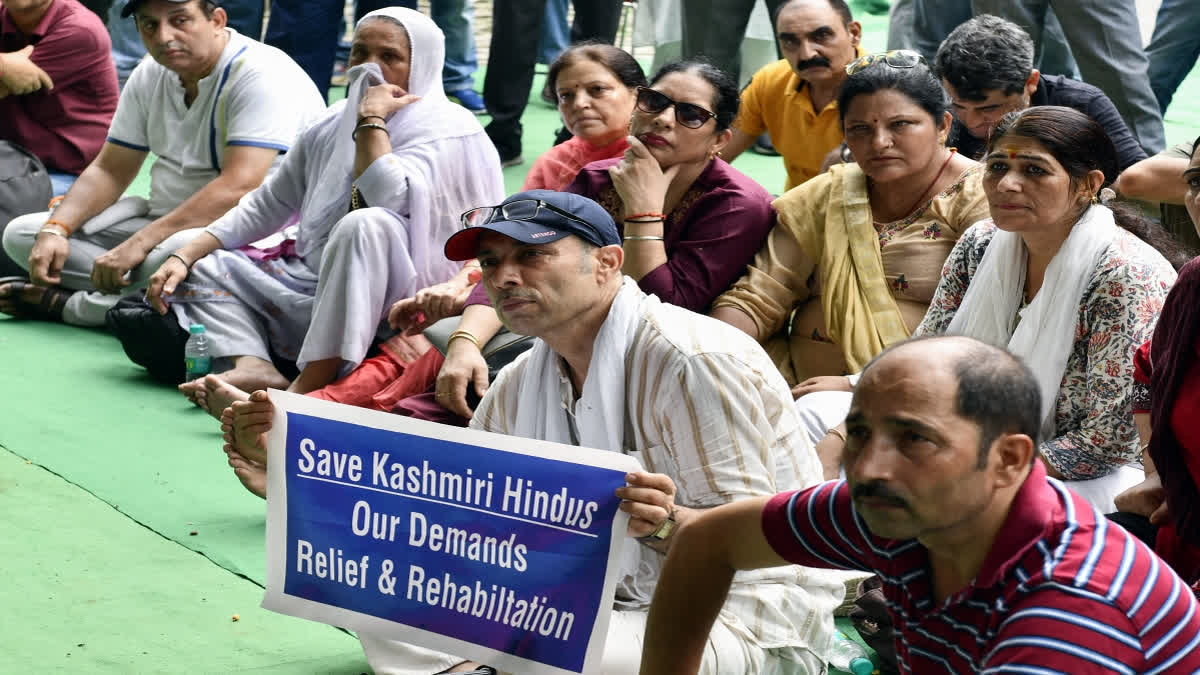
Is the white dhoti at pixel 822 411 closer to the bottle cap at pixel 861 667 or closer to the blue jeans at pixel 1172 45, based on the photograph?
the bottle cap at pixel 861 667

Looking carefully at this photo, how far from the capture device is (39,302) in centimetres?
601

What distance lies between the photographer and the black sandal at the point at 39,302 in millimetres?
5984

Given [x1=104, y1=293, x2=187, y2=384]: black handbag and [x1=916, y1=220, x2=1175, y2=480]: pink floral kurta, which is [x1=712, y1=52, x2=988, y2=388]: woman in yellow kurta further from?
[x1=104, y1=293, x2=187, y2=384]: black handbag

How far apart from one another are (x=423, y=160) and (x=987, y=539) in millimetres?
3391

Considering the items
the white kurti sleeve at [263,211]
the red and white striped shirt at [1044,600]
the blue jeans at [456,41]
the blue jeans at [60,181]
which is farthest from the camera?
the blue jeans at [456,41]

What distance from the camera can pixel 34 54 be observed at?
21.6ft

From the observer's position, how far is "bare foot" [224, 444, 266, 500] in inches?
131

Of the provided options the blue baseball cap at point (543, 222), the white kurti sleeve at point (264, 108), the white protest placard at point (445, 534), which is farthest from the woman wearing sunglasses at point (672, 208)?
the white kurti sleeve at point (264, 108)

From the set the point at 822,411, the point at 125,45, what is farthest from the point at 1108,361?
the point at 125,45

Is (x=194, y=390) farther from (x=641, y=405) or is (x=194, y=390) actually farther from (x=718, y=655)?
(x=718, y=655)

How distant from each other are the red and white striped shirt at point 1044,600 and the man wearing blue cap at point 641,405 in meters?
0.68

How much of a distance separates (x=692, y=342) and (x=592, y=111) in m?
2.06

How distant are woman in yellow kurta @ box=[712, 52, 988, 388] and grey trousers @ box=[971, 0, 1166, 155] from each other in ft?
6.66

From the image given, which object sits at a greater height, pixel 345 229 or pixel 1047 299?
pixel 1047 299
